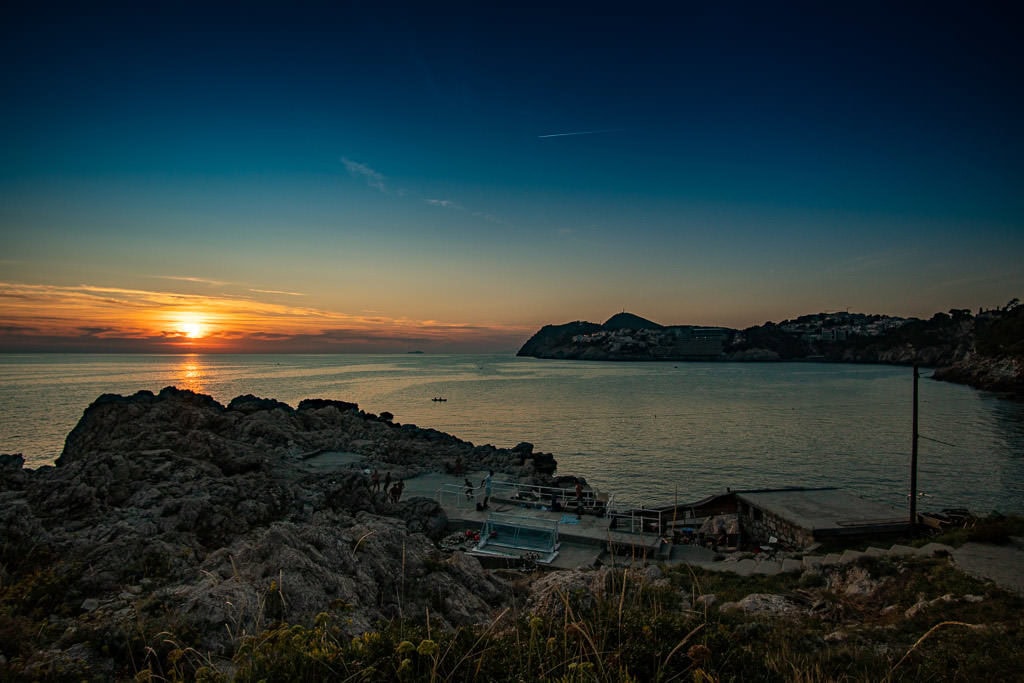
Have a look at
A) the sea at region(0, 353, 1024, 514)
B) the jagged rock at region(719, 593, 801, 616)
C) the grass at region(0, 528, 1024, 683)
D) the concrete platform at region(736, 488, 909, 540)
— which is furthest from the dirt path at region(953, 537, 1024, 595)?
the sea at region(0, 353, 1024, 514)

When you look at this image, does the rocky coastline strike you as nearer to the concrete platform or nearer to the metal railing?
the metal railing

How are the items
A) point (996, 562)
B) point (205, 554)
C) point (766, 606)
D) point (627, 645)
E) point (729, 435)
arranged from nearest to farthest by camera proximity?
1. point (627, 645)
2. point (766, 606)
3. point (205, 554)
4. point (996, 562)
5. point (729, 435)

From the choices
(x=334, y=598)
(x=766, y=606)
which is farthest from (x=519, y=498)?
(x=334, y=598)

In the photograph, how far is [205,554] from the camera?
33.7 feet

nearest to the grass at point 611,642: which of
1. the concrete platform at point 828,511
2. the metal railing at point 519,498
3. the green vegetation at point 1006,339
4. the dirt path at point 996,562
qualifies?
the dirt path at point 996,562

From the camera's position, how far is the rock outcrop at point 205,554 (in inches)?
219

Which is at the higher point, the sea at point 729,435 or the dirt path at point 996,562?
the dirt path at point 996,562

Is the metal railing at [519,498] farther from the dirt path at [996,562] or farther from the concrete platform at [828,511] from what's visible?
the dirt path at [996,562]

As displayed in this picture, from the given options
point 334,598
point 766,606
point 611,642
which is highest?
point 611,642

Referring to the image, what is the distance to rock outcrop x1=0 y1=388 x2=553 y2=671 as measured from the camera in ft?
18.3

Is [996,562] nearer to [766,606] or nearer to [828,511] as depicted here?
[766,606]

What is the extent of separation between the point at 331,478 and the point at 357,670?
16777 mm

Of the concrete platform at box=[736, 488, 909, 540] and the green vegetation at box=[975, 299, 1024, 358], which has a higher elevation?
the green vegetation at box=[975, 299, 1024, 358]

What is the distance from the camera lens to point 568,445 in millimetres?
44094
